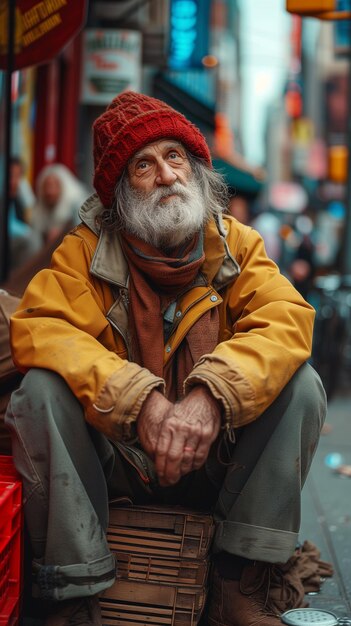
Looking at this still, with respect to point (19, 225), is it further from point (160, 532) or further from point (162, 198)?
point (160, 532)

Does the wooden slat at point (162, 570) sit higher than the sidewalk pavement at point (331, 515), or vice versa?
the wooden slat at point (162, 570)

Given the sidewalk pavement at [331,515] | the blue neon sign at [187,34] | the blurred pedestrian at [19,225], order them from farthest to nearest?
the blue neon sign at [187,34] < the blurred pedestrian at [19,225] < the sidewalk pavement at [331,515]

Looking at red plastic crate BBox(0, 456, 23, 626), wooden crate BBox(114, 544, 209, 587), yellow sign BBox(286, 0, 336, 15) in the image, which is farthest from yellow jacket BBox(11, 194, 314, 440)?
yellow sign BBox(286, 0, 336, 15)

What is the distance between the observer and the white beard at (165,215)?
3.41 meters

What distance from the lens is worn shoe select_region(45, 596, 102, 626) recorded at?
3.03 m

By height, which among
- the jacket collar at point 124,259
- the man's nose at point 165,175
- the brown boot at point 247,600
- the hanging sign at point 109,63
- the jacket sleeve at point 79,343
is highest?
the man's nose at point 165,175

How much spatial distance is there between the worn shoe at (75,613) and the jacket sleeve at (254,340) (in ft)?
2.28

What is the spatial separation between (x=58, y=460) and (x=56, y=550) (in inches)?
10.5

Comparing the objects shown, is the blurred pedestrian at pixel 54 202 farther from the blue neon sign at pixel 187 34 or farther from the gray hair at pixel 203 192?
the blue neon sign at pixel 187 34

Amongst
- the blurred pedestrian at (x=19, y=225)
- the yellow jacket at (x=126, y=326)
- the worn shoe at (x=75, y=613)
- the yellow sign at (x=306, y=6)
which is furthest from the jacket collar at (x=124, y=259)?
the blurred pedestrian at (x=19, y=225)

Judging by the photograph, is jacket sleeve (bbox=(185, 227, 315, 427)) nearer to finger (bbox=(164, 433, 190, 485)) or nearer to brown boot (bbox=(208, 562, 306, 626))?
finger (bbox=(164, 433, 190, 485))

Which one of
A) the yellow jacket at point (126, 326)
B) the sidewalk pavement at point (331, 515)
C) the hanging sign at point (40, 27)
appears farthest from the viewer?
the hanging sign at point (40, 27)

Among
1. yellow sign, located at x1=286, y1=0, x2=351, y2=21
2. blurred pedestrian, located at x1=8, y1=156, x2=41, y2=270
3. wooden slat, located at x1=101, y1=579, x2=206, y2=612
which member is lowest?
blurred pedestrian, located at x1=8, y1=156, x2=41, y2=270

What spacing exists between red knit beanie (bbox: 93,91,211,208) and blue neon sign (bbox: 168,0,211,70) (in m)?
11.0
